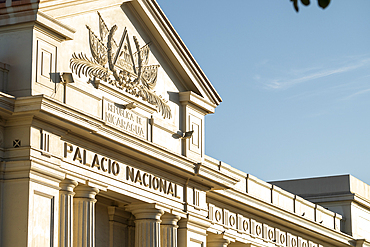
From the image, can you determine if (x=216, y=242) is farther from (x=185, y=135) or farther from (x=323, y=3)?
(x=323, y=3)

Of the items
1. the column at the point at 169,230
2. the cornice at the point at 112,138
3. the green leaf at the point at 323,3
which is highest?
the cornice at the point at 112,138

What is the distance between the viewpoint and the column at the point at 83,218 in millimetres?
19375

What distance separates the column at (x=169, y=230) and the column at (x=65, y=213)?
556cm

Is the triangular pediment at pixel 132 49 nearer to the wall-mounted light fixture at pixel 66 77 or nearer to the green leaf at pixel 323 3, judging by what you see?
the wall-mounted light fixture at pixel 66 77

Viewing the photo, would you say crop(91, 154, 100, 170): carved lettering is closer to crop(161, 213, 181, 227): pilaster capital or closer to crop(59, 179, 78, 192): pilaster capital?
crop(59, 179, 78, 192): pilaster capital

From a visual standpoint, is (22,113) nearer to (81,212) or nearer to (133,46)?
(81,212)

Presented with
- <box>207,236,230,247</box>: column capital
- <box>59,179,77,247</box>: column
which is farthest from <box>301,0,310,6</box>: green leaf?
<box>207,236,230,247</box>: column capital

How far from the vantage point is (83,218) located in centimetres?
1950

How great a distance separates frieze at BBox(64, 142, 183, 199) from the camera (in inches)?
766

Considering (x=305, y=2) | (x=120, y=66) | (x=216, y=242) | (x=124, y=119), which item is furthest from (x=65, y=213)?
(x=305, y=2)

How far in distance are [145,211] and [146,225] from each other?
0.49 metres

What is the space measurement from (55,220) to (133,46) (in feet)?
23.2

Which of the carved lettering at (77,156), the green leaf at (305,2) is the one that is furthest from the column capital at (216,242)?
the green leaf at (305,2)

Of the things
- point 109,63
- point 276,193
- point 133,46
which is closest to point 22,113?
point 109,63
